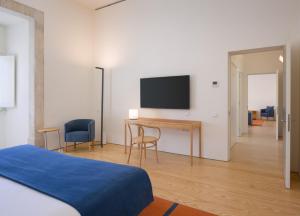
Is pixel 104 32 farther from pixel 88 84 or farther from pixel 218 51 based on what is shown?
pixel 218 51

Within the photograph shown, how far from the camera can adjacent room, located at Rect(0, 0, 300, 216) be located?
2.10 meters

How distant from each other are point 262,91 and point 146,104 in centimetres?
944

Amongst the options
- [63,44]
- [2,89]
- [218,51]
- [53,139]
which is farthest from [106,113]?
[218,51]

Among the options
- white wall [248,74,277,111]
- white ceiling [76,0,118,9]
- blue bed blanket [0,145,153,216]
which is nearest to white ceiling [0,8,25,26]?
white ceiling [76,0,118,9]

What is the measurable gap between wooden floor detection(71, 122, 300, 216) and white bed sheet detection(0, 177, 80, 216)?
58.6 inches

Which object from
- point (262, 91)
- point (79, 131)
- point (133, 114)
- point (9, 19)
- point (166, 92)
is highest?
point (9, 19)

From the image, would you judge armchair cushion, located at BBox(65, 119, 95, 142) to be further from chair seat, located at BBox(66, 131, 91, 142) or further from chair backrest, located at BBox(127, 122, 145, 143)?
chair backrest, located at BBox(127, 122, 145, 143)

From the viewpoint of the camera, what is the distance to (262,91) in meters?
11.5

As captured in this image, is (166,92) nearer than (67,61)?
Yes

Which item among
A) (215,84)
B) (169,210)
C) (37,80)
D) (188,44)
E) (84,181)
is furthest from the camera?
(37,80)

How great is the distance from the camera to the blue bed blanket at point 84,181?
53.9 inches

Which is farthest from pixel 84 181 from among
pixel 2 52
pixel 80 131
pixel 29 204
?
pixel 2 52

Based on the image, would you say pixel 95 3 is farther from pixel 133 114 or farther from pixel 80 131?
pixel 80 131

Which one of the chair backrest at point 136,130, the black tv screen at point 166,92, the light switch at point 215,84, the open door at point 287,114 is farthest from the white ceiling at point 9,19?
the open door at point 287,114
